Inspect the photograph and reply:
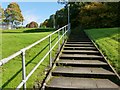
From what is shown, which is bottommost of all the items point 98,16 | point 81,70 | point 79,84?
point 79,84

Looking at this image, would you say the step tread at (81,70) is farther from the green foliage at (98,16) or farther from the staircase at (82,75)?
the green foliage at (98,16)

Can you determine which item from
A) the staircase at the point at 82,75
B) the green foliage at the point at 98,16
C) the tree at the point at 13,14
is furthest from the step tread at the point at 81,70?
the tree at the point at 13,14

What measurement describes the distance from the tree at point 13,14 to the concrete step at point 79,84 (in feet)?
206

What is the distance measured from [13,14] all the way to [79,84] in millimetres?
66640

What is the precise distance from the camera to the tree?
223 ft

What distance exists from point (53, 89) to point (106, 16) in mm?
22794

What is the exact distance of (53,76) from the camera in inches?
260

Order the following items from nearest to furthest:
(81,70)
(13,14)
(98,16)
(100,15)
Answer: (81,70), (100,15), (98,16), (13,14)

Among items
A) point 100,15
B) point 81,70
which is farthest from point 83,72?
point 100,15

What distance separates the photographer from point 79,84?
5855mm

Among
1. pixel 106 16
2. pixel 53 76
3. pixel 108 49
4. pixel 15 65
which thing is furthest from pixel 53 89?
pixel 106 16

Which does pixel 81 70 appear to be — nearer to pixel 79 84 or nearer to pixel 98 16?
pixel 79 84

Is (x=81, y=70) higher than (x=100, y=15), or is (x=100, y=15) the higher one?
(x=100, y=15)

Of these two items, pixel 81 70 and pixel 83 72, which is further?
pixel 81 70
